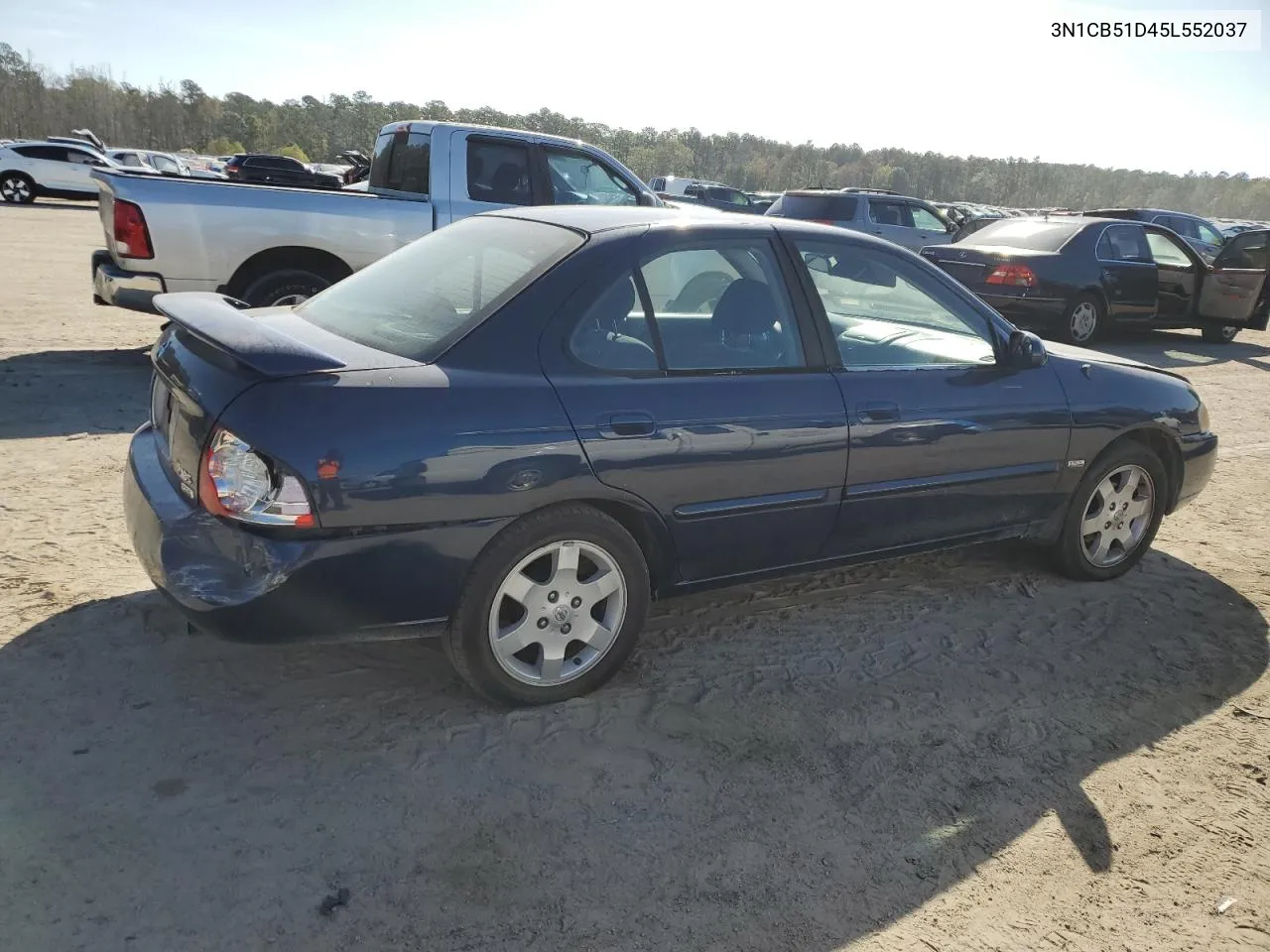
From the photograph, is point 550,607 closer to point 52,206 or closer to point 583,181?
point 583,181

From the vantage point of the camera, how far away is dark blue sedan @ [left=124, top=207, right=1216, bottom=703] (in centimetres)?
271

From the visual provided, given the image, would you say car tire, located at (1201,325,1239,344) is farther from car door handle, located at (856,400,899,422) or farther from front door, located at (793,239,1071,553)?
car door handle, located at (856,400,899,422)

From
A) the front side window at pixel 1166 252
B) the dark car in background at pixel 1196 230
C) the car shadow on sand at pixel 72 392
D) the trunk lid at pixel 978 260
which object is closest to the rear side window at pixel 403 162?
the car shadow on sand at pixel 72 392

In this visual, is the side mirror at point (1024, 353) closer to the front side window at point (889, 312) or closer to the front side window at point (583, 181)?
the front side window at point (889, 312)

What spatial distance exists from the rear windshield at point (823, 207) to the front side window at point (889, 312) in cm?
1170

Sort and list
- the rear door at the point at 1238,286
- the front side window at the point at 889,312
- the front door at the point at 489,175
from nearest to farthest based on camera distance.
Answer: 1. the front side window at the point at 889,312
2. the front door at the point at 489,175
3. the rear door at the point at 1238,286

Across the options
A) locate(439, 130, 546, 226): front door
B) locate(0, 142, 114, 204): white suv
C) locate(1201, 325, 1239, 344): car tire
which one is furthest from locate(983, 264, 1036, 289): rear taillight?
locate(0, 142, 114, 204): white suv

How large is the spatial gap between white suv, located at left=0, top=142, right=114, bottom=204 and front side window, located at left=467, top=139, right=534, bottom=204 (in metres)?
22.3

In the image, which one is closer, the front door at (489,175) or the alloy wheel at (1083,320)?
the front door at (489,175)

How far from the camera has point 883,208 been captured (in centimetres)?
1602

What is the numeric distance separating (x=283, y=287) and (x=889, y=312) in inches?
196

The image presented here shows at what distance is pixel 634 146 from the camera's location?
101m

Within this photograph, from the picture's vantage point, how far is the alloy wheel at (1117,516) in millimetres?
4547

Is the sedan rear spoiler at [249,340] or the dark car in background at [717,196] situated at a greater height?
the dark car in background at [717,196]
